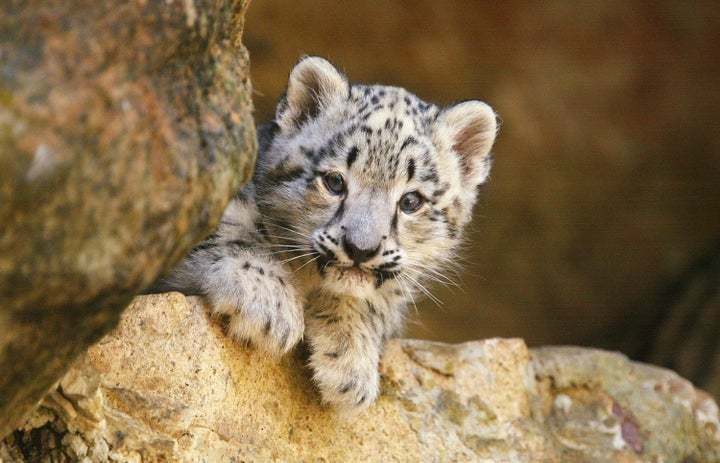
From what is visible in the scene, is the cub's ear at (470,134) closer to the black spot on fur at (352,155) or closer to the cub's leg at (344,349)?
the black spot on fur at (352,155)

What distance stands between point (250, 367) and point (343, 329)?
475 mm

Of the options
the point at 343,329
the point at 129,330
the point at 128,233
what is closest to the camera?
the point at 128,233

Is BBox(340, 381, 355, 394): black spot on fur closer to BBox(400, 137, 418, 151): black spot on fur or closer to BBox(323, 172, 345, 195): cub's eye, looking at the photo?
BBox(323, 172, 345, 195): cub's eye

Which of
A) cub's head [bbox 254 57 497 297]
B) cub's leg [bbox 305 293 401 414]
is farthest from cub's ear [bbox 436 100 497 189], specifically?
cub's leg [bbox 305 293 401 414]

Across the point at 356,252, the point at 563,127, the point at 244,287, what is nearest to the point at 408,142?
the point at 356,252

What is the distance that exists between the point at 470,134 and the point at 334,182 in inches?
38.6

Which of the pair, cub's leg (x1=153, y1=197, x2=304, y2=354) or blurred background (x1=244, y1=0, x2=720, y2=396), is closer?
cub's leg (x1=153, y1=197, x2=304, y2=354)

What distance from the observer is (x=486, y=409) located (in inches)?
171

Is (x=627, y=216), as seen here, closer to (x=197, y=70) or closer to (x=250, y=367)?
(x=250, y=367)

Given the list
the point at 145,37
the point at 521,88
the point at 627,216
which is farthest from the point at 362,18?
the point at 145,37

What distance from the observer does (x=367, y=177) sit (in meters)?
4.08

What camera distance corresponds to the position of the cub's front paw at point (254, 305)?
3.54 m

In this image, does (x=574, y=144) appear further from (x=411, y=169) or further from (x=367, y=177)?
(x=367, y=177)

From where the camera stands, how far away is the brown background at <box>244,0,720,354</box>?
8.19 m
